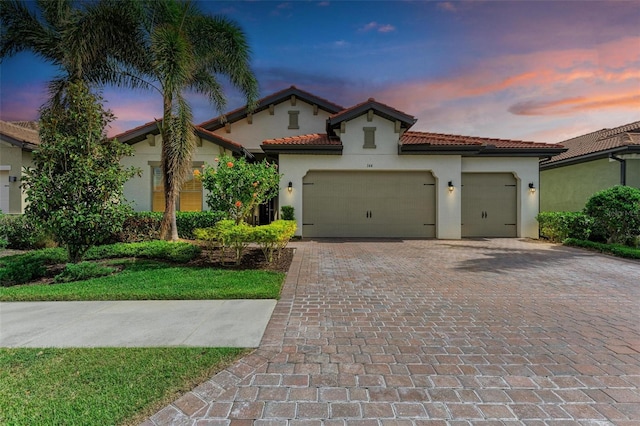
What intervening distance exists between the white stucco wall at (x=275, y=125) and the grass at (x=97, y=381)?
14.2m

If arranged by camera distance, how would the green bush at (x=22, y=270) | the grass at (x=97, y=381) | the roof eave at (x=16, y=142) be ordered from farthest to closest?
the roof eave at (x=16, y=142), the green bush at (x=22, y=270), the grass at (x=97, y=381)

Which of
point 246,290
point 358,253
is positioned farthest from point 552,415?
point 358,253

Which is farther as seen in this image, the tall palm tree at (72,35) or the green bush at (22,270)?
the tall palm tree at (72,35)

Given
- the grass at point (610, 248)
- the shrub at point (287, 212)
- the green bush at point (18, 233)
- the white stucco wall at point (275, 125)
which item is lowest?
the grass at point (610, 248)

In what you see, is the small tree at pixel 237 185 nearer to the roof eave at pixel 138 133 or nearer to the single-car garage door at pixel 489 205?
the roof eave at pixel 138 133

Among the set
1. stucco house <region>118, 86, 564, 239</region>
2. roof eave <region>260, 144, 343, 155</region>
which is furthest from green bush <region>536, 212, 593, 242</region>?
roof eave <region>260, 144, 343, 155</region>

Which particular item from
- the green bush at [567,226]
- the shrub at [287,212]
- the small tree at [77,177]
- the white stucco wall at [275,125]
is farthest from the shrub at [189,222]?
the green bush at [567,226]

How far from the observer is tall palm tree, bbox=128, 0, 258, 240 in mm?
8047

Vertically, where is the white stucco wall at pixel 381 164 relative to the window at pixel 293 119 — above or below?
below

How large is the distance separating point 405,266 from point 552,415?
5147 mm

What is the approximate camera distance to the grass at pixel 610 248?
27.3 feet

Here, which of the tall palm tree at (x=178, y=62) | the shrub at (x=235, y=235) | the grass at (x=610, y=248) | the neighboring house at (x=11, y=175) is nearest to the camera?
the shrub at (x=235, y=235)

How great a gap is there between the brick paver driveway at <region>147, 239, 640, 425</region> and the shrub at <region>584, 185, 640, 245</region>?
5647mm

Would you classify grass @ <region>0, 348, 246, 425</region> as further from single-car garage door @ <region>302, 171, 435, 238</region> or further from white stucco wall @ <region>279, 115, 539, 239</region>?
single-car garage door @ <region>302, 171, 435, 238</region>
